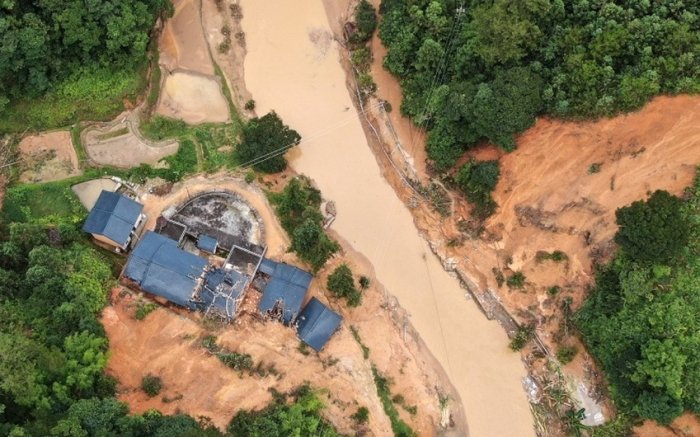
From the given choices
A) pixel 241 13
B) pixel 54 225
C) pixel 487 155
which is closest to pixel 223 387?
pixel 54 225

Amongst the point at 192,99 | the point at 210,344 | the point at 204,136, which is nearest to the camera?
the point at 210,344

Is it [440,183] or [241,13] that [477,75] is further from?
[241,13]

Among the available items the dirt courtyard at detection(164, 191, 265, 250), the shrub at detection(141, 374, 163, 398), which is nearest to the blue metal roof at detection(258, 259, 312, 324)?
the dirt courtyard at detection(164, 191, 265, 250)

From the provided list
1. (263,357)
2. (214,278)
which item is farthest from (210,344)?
(214,278)

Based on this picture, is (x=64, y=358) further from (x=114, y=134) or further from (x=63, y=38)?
(x=63, y=38)

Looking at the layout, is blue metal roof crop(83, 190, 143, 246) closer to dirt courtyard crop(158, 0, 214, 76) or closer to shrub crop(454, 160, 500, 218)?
dirt courtyard crop(158, 0, 214, 76)

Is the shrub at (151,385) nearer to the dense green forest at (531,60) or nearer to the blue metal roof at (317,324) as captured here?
Answer: the blue metal roof at (317,324)

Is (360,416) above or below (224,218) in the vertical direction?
below
